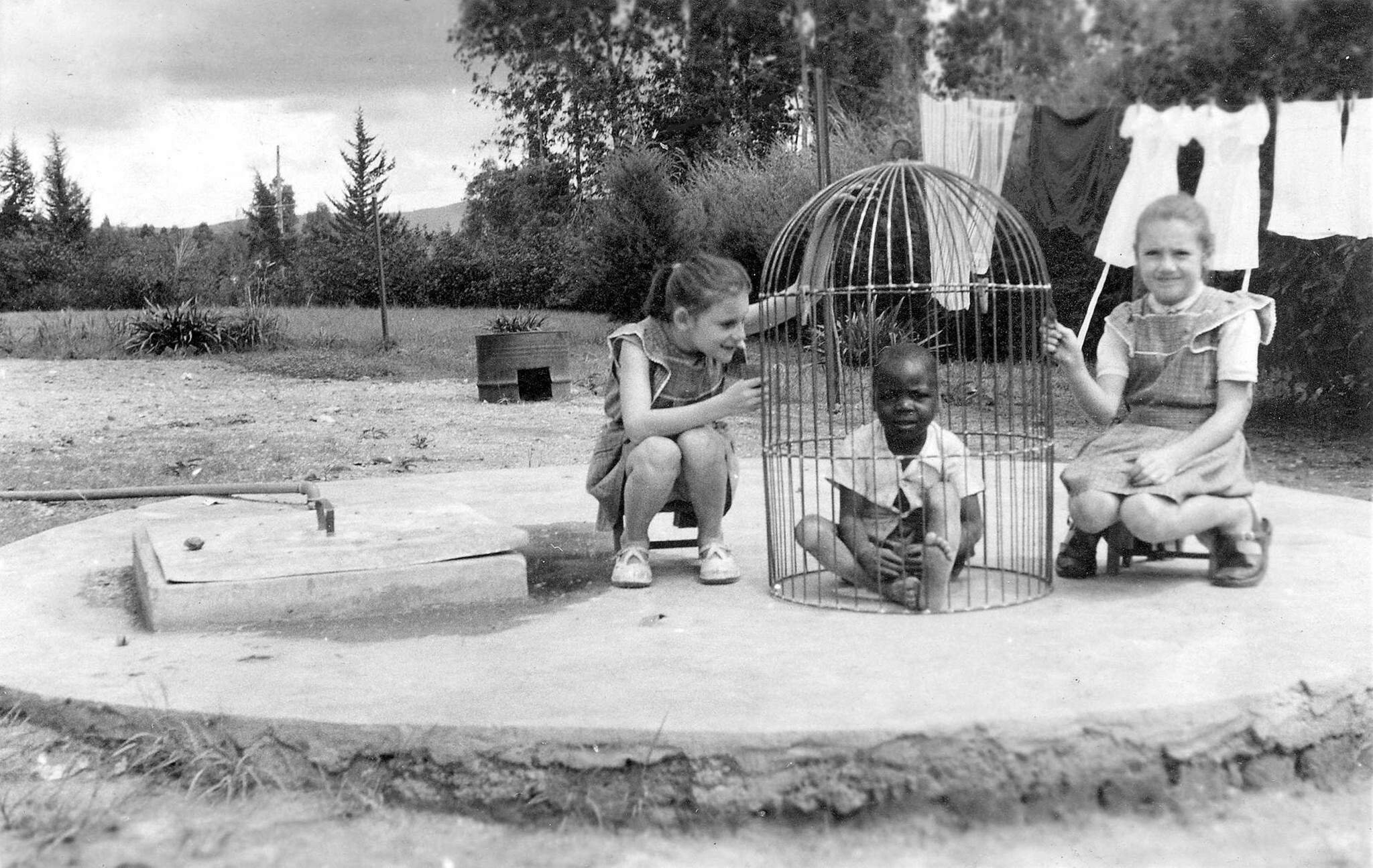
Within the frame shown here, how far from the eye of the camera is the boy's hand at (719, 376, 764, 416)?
3.16 meters

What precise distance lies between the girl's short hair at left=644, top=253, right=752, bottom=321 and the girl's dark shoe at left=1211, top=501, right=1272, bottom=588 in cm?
147

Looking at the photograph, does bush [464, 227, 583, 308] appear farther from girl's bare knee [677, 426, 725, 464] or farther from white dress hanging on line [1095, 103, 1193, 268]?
girl's bare knee [677, 426, 725, 464]

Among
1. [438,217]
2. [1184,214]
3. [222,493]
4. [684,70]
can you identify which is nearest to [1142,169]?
[1184,214]

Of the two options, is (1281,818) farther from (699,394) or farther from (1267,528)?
(699,394)

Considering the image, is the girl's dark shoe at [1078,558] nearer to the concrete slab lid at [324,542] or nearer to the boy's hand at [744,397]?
the boy's hand at [744,397]

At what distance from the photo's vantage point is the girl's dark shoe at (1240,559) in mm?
3250

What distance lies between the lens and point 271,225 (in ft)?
159

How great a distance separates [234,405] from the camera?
11070mm

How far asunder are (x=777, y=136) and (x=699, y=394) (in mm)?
19972

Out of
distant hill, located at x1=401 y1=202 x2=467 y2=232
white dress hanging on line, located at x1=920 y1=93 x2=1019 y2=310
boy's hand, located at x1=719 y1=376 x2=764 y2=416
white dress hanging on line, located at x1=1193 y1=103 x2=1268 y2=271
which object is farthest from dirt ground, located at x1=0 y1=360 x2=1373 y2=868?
distant hill, located at x1=401 y1=202 x2=467 y2=232

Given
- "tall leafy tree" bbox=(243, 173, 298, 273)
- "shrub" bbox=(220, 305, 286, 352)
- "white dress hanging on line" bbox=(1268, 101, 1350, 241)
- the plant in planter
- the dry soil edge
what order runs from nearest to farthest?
1. the dry soil edge
2. "white dress hanging on line" bbox=(1268, 101, 1350, 241)
3. the plant in planter
4. "shrub" bbox=(220, 305, 286, 352)
5. "tall leafy tree" bbox=(243, 173, 298, 273)

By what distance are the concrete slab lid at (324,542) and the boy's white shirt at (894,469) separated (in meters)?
0.99

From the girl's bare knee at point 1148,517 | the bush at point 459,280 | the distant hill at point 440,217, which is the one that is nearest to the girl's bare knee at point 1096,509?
the girl's bare knee at point 1148,517

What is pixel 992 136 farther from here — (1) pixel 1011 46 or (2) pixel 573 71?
(2) pixel 573 71
